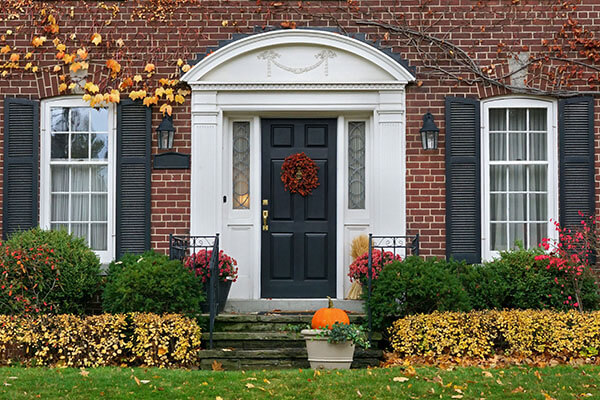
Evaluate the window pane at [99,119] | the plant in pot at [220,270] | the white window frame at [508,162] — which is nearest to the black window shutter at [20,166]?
the window pane at [99,119]

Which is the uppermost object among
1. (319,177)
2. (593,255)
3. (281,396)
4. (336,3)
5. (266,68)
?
(336,3)

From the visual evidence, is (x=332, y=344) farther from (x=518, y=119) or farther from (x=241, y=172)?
(x=518, y=119)

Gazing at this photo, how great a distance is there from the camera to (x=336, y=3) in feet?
31.4

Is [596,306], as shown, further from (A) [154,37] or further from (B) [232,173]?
(A) [154,37]

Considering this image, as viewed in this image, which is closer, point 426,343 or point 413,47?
point 426,343

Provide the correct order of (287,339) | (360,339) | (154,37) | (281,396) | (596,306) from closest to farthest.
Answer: (281,396) < (360,339) < (287,339) < (596,306) < (154,37)

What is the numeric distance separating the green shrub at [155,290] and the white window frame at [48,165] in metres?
1.17

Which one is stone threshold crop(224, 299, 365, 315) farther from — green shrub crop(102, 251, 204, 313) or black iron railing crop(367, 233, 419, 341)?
green shrub crop(102, 251, 204, 313)

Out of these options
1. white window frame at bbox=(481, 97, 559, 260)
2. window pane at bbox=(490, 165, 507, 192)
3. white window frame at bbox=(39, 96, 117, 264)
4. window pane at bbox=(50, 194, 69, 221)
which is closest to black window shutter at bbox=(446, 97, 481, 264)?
white window frame at bbox=(481, 97, 559, 260)

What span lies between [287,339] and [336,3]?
3.96 m

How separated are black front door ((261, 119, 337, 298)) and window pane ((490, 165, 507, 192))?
1.86 meters

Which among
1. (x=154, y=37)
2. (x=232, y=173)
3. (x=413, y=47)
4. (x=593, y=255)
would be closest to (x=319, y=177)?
(x=232, y=173)

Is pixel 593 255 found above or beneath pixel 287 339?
above

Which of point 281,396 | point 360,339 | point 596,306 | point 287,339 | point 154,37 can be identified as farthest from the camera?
point 154,37
